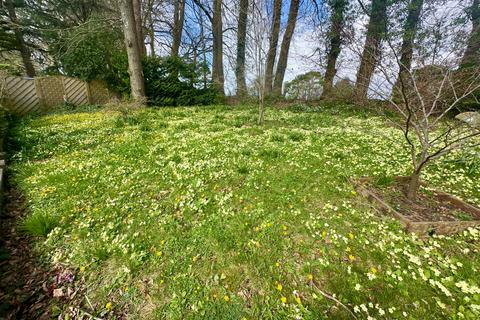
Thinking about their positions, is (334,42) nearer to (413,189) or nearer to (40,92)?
(413,189)

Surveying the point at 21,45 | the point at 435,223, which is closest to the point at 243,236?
the point at 435,223

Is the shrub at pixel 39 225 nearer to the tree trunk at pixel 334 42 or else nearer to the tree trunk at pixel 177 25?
the tree trunk at pixel 334 42

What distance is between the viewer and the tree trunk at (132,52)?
952 centimetres

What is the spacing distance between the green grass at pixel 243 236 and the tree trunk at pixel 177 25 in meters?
12.9

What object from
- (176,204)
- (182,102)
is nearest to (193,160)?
(176,204)

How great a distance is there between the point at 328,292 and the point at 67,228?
3121 millimetres

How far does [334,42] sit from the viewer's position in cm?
1249

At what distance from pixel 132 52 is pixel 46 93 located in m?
4.98

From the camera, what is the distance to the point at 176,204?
10.3 ft

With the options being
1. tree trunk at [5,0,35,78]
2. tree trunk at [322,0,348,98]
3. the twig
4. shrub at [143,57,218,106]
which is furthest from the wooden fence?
tree trunk at [322,0,348,98]

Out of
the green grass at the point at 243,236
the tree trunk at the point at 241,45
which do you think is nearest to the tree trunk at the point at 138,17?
the tree trunk at the point at 241,45

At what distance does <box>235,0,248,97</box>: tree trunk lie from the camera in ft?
31.6

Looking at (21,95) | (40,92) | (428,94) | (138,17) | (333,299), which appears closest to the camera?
(333,299)

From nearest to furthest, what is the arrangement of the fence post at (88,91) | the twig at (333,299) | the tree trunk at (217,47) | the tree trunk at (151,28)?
the twig at (333,299)
the fence post at (88,91)
the tree trunk at (151,28)
the tree trunk at (217,47)
